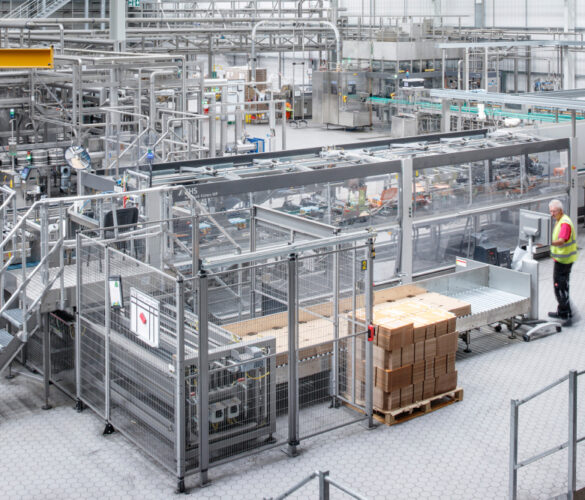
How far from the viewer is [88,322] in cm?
768

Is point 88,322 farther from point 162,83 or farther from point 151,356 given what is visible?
point 162,83

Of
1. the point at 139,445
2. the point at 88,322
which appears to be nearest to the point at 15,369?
the point at 88,322

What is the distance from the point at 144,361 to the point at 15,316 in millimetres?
1867

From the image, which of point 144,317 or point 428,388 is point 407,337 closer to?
point 428,388

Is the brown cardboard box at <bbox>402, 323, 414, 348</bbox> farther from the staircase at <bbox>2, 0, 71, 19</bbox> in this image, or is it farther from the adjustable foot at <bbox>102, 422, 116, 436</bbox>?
the staircase at <bbox>2, 0, 71, 19</bbox>

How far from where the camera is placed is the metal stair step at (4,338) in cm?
808

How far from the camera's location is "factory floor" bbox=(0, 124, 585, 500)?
6609 millimetres

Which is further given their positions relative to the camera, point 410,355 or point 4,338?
point 4,338

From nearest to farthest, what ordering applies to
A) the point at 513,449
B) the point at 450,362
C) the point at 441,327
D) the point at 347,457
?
1. the point at 513,449
2. the point at 347,457
3. the point at 441,327
4. the point at 450,362

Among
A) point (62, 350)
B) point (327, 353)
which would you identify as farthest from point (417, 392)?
point (62, 350)

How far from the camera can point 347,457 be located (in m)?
7.12

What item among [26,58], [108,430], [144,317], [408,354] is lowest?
[108,430]

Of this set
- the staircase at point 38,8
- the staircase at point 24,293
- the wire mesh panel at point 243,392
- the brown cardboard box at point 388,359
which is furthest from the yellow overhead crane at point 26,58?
the staircase at point 38,8

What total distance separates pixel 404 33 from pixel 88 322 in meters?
21.8
